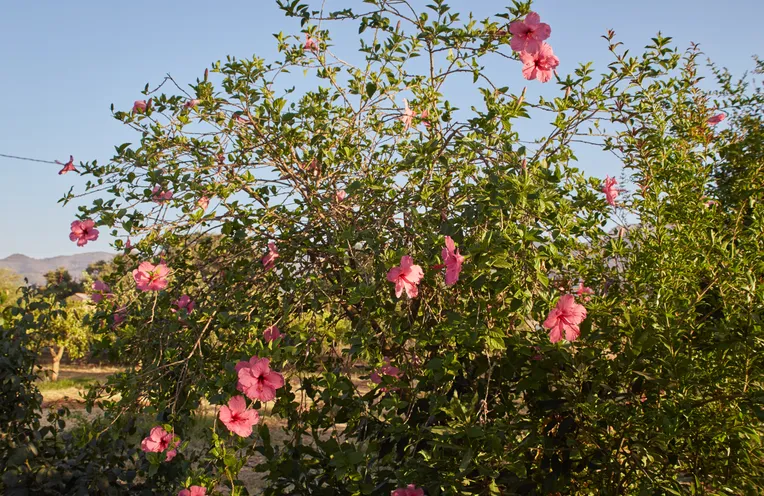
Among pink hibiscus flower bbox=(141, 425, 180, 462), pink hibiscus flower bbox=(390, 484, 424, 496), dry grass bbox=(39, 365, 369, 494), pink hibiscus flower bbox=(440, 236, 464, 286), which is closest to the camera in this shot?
pink hibiscus flower bbox=(440, 236, 464, 286)

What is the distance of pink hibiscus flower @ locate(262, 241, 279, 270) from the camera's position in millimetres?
2494

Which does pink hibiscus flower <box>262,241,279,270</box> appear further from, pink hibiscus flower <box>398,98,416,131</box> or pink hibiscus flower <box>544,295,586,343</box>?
pink hibiscus flower <box>544,295,586,343</box>

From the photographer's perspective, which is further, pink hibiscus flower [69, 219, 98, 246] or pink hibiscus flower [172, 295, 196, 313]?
pink hibiscus flower [69, 219, 98, 246]

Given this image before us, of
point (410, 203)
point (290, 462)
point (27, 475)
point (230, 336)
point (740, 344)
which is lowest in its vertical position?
point (27, 475)

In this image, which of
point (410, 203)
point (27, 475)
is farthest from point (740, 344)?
point (27, 475)

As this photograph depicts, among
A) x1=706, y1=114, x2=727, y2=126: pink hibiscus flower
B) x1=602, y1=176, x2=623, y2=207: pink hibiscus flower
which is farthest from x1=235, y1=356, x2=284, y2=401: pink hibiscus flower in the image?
x1=706, y1=114, x2=727, y2=126: pink hibiscus flower

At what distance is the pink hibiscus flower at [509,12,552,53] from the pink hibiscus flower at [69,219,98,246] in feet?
6.14

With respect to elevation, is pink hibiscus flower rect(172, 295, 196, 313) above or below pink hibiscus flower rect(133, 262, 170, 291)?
below

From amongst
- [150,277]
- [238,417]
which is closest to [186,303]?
[150,277]

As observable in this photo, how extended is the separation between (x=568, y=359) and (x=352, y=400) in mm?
704

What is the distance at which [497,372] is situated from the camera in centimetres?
217

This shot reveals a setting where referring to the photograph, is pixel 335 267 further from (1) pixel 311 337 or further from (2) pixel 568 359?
(2) pixel 568 359

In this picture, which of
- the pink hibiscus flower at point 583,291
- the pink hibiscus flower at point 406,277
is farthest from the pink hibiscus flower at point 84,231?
the pink hibiscus flower at point 583,291

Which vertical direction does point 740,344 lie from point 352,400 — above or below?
above
